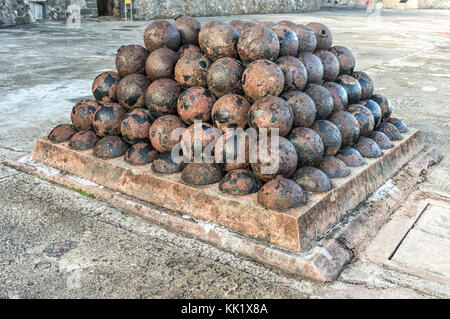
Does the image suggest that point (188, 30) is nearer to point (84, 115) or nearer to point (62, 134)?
point (84, 115)

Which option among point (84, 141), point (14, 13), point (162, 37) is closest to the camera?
point (162, 37)

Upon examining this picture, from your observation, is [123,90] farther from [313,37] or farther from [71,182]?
[313,37]

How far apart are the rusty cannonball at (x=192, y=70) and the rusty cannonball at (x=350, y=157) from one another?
3.06 ft

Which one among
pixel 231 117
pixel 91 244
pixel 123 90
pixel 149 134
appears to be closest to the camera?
pixel 91 244

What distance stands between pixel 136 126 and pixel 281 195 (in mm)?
1044

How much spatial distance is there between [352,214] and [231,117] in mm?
838

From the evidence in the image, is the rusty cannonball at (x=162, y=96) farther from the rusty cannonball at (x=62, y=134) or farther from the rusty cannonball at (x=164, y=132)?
the rusty cannonball at (x=62, y=134)

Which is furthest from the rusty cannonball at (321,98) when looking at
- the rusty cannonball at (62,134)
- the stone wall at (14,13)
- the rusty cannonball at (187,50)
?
the stone wall at (14,13)

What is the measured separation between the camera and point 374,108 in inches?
127

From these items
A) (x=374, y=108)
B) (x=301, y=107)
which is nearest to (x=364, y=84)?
(x=374, y=108)

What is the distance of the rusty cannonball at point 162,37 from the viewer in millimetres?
2855

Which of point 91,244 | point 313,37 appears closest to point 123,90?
point 91,244

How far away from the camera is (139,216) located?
2.51 meters

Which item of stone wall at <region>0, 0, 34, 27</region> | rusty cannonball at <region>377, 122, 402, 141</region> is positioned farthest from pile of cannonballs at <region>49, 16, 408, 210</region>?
stone wall at <region>0, 0, 34, 27</region>
